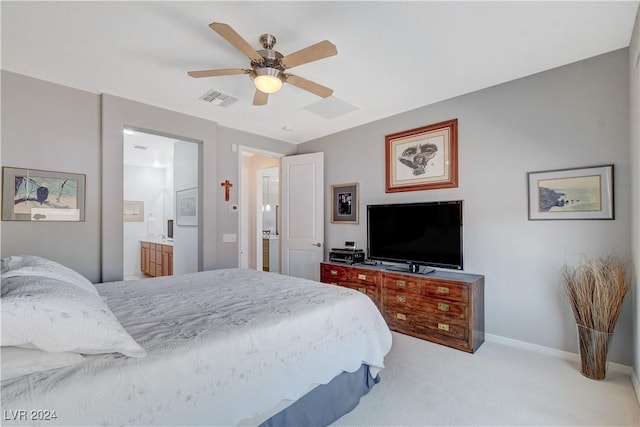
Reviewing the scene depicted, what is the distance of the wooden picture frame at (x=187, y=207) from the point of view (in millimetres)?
4734

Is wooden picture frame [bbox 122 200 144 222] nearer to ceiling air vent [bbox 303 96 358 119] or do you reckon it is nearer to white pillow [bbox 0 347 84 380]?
ceiling air vent [bbox 303 96 358 119]

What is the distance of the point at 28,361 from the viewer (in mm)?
979

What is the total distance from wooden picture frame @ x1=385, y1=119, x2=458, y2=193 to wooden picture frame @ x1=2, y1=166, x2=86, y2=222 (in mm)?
3437

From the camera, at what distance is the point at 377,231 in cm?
375

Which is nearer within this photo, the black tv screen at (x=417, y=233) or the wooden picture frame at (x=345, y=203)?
the black tv screen at (x=417, y=233)

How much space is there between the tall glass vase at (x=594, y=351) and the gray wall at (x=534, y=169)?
11.0 inches

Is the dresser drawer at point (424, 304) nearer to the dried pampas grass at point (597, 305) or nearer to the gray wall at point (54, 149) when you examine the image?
the dried pampas grass at point (597, 305)

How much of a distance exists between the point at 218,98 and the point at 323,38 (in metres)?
1.54

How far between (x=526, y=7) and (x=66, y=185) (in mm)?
4057

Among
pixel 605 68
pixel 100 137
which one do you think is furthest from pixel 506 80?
pixel 100 137

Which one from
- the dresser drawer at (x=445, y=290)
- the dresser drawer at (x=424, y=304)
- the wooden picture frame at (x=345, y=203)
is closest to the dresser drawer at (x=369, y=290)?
the dresser drawer at (x=424, y=304)

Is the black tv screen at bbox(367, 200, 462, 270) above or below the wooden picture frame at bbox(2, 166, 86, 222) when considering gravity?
below

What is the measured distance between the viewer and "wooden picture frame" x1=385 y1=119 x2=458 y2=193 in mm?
3295

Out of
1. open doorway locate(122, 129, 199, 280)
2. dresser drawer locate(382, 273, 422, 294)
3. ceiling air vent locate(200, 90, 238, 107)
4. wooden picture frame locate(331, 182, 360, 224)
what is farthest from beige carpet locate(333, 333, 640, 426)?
open doorway locate(122, 129, 199, 280)
